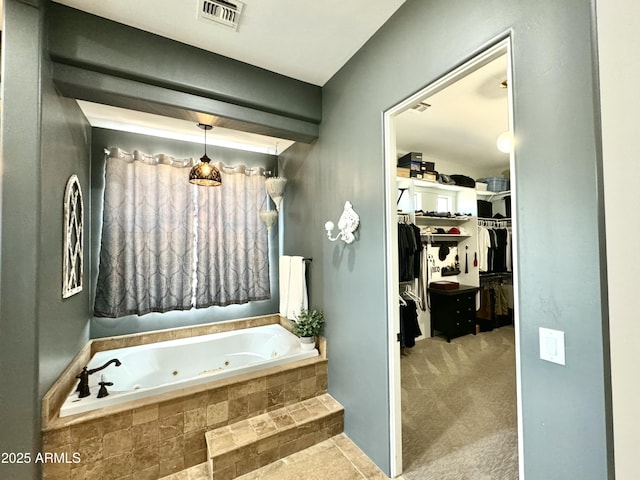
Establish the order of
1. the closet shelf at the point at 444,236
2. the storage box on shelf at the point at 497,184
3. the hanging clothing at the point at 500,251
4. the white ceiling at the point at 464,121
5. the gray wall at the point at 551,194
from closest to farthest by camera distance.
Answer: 1. the gray wall at the point at 551,194
2. the white ceiling at the point at 464,121
3. the closet shelf at the point at 444,236
4. the hanging clothing at the point at 500,251
5. the storage box on shelf at the point at 497,184

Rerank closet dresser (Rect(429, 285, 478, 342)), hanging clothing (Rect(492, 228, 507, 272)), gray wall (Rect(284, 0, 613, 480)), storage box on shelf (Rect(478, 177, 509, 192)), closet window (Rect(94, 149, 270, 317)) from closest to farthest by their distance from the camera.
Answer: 1. gray wall (Rect(284, 0, 613, 480))
2. closet window (Rect(94, 149, 270, 317))
3. closet dresser (Rect(429, 285, 478, 342))
4. hanging clothing (Rect(492, 228, 507, 272))
5. storage box on shelf (Rect(478, 177, 509, 192))

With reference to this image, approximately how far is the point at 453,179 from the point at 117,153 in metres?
4.54

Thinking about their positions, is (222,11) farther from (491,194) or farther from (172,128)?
(491,194)

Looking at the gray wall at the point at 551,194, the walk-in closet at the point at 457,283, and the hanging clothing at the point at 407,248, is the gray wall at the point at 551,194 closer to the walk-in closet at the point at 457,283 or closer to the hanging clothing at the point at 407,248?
the walk-in closet at the point at 457,283

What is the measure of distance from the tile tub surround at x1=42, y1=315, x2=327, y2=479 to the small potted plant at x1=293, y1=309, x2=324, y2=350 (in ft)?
0.54

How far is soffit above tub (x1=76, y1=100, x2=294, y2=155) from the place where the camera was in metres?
2.46

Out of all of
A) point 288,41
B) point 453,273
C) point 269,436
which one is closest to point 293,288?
point 269,436

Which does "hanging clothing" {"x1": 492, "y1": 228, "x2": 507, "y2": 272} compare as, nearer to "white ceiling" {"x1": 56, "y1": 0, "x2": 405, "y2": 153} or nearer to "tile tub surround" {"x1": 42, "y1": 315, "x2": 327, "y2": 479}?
"tile tub surround" {"x1": 42, "y1": 315, "x2": 327, "y2": 479}

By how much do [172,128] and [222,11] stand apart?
5.30 ft

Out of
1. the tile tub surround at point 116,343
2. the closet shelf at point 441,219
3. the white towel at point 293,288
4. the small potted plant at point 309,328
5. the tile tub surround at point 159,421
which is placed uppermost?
the closet shelf at point 441,219

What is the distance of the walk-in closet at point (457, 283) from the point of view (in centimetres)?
203

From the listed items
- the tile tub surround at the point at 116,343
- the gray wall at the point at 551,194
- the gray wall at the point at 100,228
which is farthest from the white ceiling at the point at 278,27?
the tile tub surround at the point at 116,343

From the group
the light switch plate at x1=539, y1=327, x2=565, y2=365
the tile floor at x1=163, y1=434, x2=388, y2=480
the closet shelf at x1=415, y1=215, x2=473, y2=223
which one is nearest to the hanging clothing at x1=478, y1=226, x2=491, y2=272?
the closet shelf at x1=415, y1=215, x2=473, y2=223

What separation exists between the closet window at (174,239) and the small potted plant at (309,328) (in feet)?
3.57
